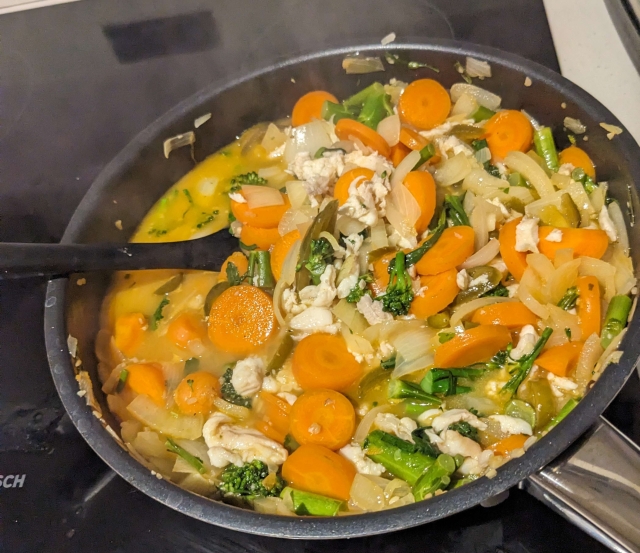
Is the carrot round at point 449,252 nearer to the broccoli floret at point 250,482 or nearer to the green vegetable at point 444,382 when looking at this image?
the green vegetable at point 444,382

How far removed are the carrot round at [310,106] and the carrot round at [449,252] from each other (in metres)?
0.90

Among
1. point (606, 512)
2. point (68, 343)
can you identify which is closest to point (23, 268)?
point (68, 343)

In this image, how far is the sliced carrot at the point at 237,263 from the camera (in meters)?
2.03

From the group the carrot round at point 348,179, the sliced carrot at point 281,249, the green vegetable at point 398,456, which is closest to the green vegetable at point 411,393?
the green vegetable at point 398,456

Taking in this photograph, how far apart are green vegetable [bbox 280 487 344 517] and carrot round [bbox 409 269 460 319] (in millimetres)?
662

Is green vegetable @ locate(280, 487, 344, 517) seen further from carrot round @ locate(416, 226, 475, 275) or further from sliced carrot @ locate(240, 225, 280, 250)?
sliced carrot @ locate(240, 225, 280, 250)

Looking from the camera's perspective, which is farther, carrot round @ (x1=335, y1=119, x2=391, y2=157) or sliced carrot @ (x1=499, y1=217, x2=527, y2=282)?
carrot round @ (x1=335, y1=119, x2=391, y2=157)

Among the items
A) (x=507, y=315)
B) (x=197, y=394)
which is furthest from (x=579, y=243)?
(x=197, y=394)

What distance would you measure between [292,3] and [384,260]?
1626 mm

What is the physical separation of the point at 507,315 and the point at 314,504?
32.3 inches

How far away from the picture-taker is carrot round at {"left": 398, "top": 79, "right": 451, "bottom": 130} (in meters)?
2.18

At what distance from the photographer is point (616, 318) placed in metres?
1.52

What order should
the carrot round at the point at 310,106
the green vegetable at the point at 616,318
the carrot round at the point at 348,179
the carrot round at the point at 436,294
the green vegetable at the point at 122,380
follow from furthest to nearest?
1. the carrot round at the point at 310,106
2. the carrot round at the point at 348,179
3. the green vegetable at the point at 122,380
4. the carrot round at the point at 436,294
5. the green vegetable at the point at 616,318

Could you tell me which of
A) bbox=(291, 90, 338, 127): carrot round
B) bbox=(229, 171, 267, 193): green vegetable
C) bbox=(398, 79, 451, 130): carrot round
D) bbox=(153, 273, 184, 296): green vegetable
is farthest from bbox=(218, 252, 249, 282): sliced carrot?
bbox=(398, 79, 451, 130): carrot round
